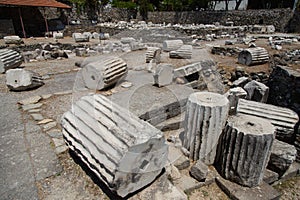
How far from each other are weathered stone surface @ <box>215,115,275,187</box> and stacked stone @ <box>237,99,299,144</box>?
3.74ft

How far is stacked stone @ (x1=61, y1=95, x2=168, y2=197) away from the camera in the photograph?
210 centimetres

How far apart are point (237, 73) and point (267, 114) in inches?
182

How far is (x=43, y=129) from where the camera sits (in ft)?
11.7

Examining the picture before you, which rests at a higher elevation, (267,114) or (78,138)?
(78,138)

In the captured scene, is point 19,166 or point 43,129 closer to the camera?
point 19,166

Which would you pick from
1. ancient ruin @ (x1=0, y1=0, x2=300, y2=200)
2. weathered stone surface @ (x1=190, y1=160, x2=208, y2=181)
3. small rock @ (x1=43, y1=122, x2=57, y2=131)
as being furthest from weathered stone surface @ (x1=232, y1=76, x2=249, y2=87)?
small rock @ (x1=43, y1=122, x2=57, y2=131)

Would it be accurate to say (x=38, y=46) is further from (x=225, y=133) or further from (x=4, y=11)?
(x=225, y=133)

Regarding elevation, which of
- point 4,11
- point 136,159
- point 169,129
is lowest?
→ point 169,129

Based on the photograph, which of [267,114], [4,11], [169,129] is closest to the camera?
[267,114]

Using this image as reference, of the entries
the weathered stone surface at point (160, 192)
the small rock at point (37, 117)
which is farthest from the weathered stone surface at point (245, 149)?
the small rock at point (37, 117)

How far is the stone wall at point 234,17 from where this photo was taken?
20.2 m

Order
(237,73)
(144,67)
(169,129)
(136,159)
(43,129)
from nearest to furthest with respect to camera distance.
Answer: (136,159) < (43,129) < (169,129) < (144,67) < (237,73)

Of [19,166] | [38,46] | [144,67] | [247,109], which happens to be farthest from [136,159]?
[38,46]

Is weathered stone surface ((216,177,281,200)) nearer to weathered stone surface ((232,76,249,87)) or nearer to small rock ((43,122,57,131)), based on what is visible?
small rock ((43,122,57,131))
